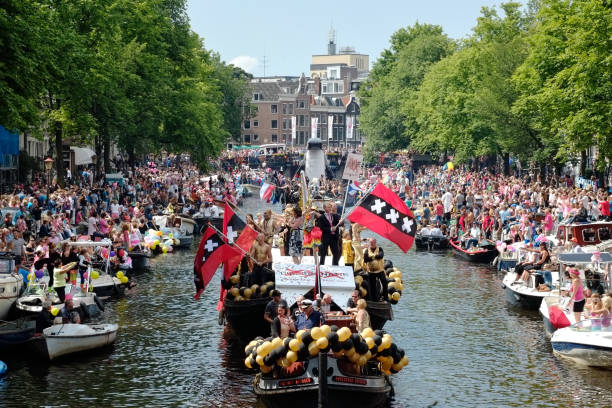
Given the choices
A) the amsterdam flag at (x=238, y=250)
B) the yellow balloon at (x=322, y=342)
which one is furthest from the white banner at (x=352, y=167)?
the yellow balloon at (x=322, y=342)

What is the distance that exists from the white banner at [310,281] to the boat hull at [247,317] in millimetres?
1157

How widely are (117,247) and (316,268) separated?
16.4m

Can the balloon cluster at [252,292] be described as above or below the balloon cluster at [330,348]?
above

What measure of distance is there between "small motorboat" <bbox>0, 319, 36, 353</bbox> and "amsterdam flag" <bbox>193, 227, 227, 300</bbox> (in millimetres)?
4599

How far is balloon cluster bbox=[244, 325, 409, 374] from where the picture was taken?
2056 centimetres

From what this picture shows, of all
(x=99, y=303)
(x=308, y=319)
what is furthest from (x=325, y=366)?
(x=99, y=303)

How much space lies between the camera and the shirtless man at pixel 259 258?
93.5 ft

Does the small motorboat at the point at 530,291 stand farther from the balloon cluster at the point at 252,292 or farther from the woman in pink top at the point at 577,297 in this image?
the balloon cluster at the point at 252,292

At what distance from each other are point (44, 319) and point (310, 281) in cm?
715

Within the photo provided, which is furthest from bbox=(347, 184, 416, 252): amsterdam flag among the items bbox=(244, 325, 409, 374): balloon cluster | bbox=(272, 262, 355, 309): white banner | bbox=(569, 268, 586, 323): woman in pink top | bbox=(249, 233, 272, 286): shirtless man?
bbox=(244, 325, 409, 374): balloon cluster

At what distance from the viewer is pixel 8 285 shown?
28.9 m

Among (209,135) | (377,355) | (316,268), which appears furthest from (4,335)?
(209,135)

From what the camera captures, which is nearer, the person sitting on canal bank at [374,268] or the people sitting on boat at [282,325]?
the people sitting on boat at [282,325]

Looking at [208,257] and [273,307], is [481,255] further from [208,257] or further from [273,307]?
[273,307]
